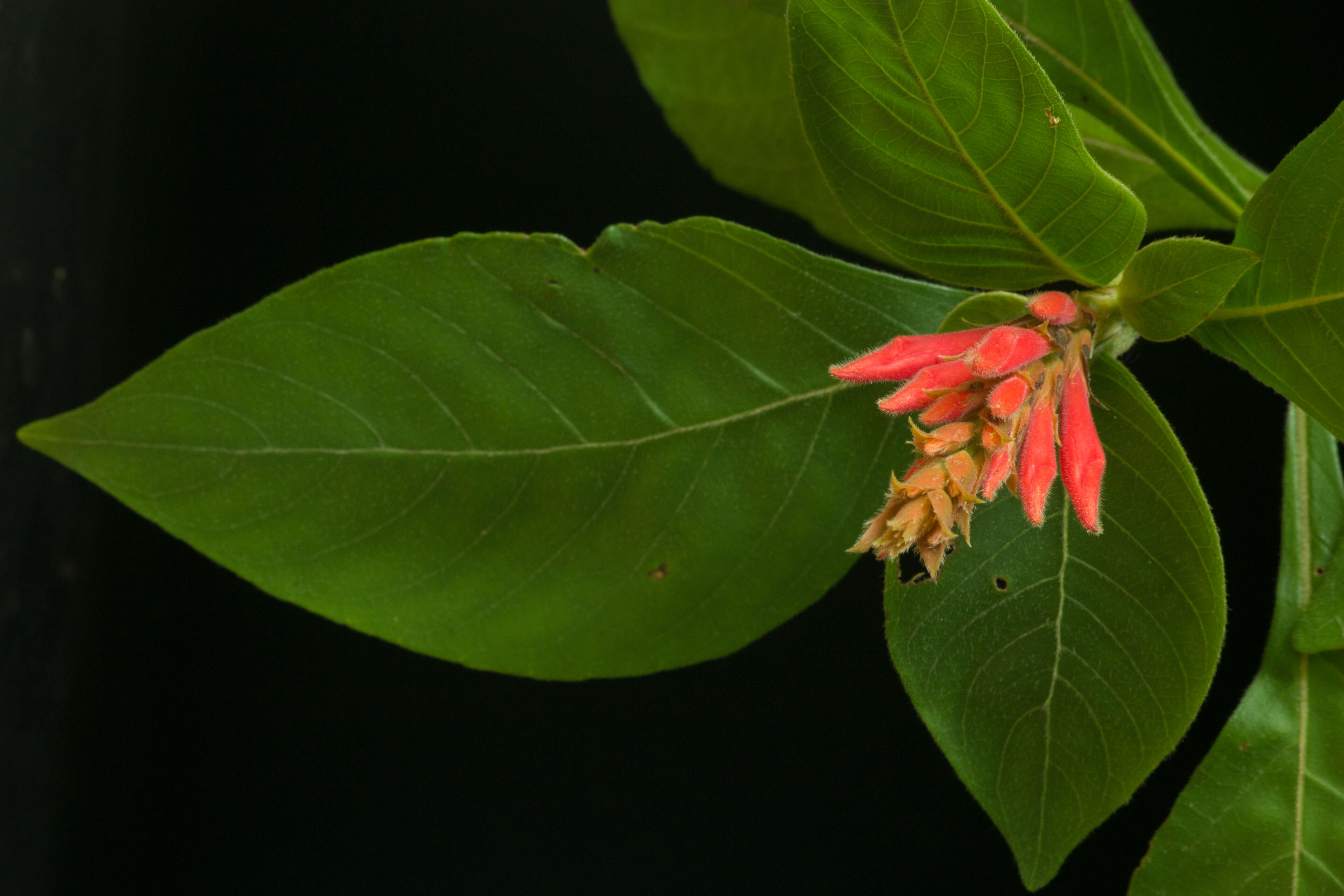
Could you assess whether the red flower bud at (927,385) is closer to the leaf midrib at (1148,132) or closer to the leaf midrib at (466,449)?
the leaf midrib at (466,449)

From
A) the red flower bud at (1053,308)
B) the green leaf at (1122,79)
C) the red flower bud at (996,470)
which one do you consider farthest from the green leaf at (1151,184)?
the red flower bud at (996,470)

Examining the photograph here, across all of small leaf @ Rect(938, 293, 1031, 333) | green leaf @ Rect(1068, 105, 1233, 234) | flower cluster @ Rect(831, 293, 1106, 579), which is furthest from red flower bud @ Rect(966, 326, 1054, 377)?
green leaf @ Rect(1068, 105, 1233, 234)

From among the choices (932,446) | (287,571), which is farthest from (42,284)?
(932,446)

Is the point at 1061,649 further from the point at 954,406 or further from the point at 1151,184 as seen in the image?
the point at 1151,184

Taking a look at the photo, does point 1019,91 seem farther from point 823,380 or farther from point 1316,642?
point 1316,642

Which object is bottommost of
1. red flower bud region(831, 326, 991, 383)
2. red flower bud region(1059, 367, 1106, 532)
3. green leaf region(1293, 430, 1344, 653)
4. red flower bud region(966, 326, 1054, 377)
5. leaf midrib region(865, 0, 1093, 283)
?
green leaf region(1293, 430, 1344, 653)

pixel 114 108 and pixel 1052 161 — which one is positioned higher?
pixel 114 108

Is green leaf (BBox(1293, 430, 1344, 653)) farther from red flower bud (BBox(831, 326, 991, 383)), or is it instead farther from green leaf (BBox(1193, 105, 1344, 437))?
red flower bud (BBox(831, 326, 991, 383))
